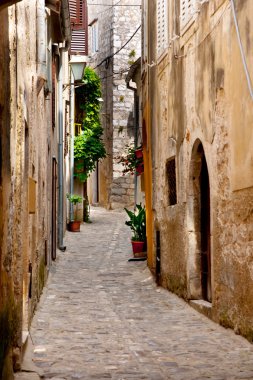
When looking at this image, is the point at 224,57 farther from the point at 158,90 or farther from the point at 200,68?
the point at 158,90

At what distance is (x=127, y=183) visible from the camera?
86.7ft

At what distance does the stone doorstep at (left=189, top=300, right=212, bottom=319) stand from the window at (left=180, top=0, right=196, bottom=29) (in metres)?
3.76

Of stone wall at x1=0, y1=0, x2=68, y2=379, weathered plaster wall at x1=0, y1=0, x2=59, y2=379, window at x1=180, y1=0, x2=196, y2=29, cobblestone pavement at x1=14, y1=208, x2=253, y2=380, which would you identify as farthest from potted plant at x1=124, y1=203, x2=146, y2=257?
weathered plaster wall at x1=0, y1=0, x2=59, y2=379

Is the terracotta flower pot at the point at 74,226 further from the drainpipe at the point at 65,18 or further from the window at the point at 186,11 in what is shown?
the window at the point at 186,11

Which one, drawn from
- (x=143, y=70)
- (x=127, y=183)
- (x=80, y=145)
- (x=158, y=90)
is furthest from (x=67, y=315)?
(x=127, y=183)

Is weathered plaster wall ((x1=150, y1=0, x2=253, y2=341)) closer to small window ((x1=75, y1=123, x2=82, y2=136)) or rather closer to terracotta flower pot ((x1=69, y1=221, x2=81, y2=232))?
terracotta flower pot ((x1=69, y1=221, x2=81, y2=232))

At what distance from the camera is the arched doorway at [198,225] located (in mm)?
9672

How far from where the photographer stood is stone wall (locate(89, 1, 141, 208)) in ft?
86.9

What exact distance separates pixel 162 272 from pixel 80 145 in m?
11.4

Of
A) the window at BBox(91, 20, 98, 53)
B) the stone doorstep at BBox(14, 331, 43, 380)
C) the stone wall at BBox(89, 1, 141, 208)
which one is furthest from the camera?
the window at BBox(91, 20, 98, 53)

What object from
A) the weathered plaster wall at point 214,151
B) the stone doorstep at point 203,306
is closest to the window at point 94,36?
the weathered plaster wall at point 214,151

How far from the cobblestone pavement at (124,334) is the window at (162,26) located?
3.97 meters

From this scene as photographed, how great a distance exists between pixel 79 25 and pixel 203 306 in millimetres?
13288

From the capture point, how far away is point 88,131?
23.4 meters
